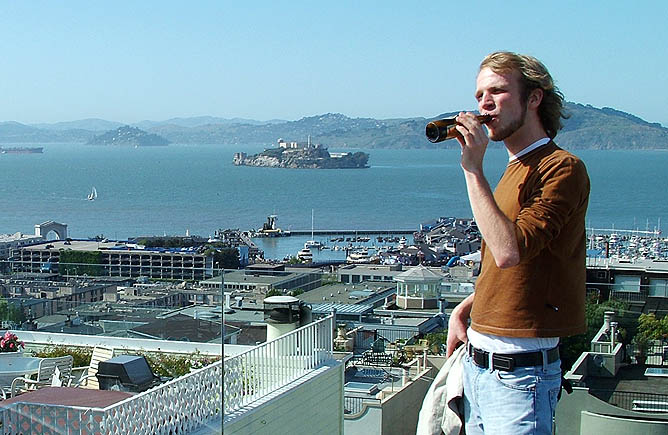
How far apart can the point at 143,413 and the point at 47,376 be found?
1.44m

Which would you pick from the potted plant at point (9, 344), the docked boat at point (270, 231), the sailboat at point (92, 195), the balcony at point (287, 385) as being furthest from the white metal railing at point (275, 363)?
the sailboat at point (92, 195)

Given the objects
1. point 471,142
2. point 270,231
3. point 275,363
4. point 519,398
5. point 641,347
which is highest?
point 471,142

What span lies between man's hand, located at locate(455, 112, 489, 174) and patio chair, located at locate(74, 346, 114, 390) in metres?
3.42

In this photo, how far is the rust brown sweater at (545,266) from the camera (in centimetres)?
194

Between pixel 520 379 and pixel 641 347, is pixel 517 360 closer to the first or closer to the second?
pixel 520 379

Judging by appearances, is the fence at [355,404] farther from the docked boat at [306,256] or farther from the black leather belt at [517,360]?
the docked boat at [306,256]

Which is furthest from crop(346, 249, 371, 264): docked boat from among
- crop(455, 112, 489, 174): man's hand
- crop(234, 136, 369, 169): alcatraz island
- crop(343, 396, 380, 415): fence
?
crop(234, 136, 369, 169): alcatraz island

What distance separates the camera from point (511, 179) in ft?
6.82

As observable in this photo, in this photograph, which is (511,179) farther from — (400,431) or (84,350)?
(400,431)

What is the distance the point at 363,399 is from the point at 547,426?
277 inches

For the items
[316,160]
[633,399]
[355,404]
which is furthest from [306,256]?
[316,160]

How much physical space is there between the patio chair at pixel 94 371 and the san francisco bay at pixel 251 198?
49043mm

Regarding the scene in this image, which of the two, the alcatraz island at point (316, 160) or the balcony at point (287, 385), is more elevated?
the balcony at point (287, 385)

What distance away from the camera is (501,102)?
6.64 feet
